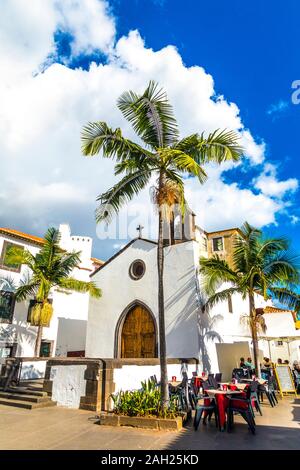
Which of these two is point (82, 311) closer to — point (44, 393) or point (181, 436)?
point (44, 393)

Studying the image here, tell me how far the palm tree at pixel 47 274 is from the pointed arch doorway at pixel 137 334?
2.50 meters

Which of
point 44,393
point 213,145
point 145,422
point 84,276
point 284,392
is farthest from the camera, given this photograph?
Answer: point 84,276

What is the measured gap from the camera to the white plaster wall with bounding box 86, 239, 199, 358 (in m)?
14.5

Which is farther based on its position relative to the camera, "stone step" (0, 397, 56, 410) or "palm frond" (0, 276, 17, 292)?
"palm frond" (0, 276, 17, 292)

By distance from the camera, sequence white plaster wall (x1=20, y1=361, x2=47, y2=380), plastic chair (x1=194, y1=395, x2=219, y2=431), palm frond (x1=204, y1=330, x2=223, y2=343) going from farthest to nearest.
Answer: white plaster wall (x1=20, y1=361, x2=47, y2=380), palm frond (x1=204, y1=330, x2=223, y2=343), plastic chair (x1=194, y1=395, x2=219, y2=431)

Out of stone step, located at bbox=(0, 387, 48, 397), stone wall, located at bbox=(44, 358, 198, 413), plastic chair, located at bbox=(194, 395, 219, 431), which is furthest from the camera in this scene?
stone step, located at bbox=(0, 387, 48, 397)

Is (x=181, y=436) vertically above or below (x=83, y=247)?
below

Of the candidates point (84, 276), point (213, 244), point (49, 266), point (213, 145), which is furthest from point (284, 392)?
point (213, 244)

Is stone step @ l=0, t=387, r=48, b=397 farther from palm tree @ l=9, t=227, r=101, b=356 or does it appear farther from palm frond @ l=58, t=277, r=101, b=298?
palm frond @ l=58, t=277, r=101, b=298

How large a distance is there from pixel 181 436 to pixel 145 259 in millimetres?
11015

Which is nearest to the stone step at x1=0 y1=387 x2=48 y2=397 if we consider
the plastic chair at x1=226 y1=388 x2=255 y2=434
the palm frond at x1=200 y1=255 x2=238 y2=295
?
the plastic chair at x1=226 y1=388 x2=255 y2=434


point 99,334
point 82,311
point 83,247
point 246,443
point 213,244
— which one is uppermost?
point 213,244

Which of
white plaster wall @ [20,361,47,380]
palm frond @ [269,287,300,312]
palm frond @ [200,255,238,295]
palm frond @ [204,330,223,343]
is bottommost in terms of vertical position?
white plaster wall @ [20,361,47,380]

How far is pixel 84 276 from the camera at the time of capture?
1031 inches
